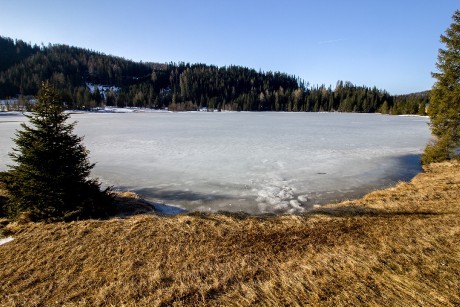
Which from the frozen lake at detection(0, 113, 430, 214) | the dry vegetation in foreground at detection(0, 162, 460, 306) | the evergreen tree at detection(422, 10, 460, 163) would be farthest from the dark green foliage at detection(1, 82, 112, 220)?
the evergreen tree at detection(422, 10, 460, 163)

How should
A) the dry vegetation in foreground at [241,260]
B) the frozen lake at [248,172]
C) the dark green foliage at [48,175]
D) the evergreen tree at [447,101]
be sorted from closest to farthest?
the dry vegetation in foreground at [241,260] → the dark green foliage at [48,175] → the frozen lake at [248,172] → the evergreen tree at [447,101]

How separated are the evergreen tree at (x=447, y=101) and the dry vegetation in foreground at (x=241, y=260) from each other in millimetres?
12419

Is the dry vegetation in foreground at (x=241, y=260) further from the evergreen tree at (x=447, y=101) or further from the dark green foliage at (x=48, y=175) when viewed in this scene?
the evergreen tree at (x=447, y=101)

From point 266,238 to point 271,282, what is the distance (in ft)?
6.75

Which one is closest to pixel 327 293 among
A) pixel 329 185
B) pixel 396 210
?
pixel 396 210

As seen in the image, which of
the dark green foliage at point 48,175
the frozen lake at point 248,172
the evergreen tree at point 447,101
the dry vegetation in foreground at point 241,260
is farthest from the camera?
the evergreen tree at point 447,101

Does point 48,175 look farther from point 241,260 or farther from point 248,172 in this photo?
point 248,172

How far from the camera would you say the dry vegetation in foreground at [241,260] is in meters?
4.45

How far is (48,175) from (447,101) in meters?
24.3

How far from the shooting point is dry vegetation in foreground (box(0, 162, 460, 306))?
175 inches

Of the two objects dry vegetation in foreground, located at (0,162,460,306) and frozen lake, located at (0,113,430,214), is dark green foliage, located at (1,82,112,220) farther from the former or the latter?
frozen lake, located at (0,113,430,214)

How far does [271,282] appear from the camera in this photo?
15.7 ft

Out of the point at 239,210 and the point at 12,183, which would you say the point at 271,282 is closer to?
the point at 239,210

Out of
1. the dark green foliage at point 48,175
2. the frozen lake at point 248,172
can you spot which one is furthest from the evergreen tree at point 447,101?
the dark green foliage at point 48,175
